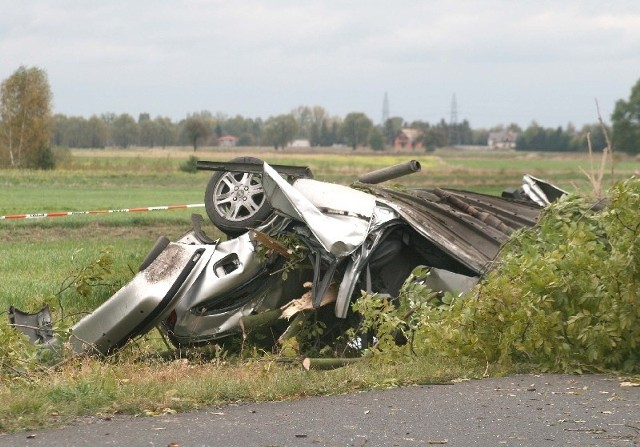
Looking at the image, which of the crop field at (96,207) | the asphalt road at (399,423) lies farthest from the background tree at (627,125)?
the asphalt road at (399,423)

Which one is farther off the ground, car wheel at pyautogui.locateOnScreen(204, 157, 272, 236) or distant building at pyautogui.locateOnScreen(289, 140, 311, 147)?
car wheel at pyautogui.locateOnScreen(204, 157, 272, 236)

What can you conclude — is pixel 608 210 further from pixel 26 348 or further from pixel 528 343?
pixel 26 348

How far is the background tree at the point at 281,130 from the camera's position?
115688mm

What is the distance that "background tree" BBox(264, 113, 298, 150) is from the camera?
380 ft

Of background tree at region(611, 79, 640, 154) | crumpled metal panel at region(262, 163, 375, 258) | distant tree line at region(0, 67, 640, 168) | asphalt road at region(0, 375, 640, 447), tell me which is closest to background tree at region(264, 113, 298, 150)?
distant tree line at region(0, 67, 640, 168)

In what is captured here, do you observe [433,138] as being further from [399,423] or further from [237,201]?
[399,423]

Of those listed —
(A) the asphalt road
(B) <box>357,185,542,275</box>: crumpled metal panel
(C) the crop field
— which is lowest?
(C) the crop field

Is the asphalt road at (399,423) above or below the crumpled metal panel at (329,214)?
below

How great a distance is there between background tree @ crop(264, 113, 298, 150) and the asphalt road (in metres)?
108

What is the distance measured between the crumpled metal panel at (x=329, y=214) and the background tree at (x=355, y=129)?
106 m

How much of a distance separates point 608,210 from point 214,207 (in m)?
4.22

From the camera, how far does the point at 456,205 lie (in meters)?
12.2

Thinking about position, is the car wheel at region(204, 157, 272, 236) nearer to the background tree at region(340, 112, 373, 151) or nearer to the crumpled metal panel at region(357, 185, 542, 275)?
the crumpled metal panel at region(357, 185, 542, 275)

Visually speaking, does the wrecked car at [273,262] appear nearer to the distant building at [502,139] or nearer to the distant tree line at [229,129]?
the distant tree line at [229,129]
